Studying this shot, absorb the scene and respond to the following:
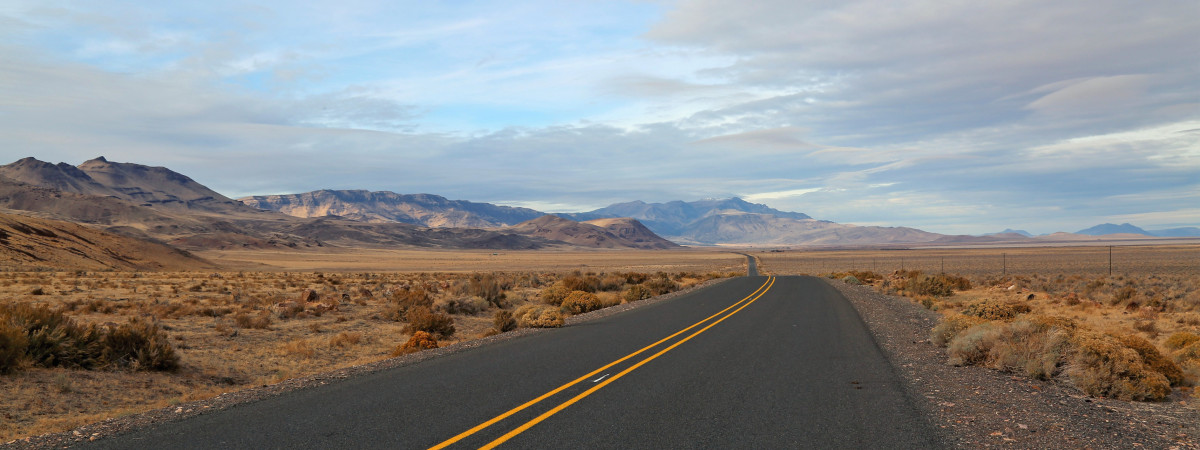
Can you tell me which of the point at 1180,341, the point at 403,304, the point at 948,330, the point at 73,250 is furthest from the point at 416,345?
the point at 73,250

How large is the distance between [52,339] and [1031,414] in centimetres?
1477

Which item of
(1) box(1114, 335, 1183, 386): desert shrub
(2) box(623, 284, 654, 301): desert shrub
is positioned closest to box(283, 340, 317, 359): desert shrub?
(1) box(1114, 335, 1183, 386): desert shrub

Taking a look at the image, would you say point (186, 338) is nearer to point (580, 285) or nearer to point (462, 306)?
point (462, 306)

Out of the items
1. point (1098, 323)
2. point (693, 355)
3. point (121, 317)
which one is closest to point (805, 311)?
point (1098, 323)

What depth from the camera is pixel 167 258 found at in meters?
72.6

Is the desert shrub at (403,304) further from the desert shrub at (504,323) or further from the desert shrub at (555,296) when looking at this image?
the desert shrub at (504,323)

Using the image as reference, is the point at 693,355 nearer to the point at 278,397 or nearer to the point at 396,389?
the point at 396,389

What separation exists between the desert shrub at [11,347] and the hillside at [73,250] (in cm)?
4500

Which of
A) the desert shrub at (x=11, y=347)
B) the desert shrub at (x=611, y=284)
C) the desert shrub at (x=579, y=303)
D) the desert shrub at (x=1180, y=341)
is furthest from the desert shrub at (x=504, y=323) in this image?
the desert shrub at (x=611, y=284)

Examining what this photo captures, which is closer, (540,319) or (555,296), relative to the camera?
(540,319)

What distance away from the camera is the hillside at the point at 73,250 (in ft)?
173

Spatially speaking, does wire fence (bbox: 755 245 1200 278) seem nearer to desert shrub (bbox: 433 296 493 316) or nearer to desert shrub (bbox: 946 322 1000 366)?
desert shrub (bbox: 946 322 1000 366)

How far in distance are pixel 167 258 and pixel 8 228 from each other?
1459 centimetres

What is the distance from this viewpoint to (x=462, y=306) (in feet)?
83.1
